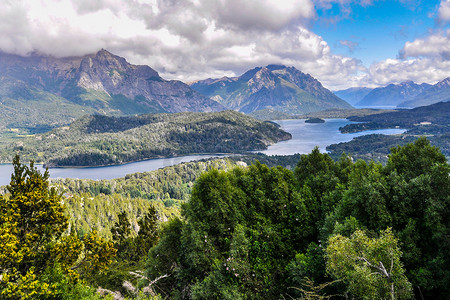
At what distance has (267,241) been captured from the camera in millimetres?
24438

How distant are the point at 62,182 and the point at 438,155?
659 ft

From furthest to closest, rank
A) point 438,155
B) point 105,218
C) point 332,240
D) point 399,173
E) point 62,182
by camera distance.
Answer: point 62,182 → point 105,218 → point 399,173 → point 438,155 → point 332,240

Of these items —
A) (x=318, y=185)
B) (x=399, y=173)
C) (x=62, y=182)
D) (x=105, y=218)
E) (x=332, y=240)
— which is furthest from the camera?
(x=62, y=182)

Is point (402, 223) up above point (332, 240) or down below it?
below

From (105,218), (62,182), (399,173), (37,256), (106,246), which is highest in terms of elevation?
(399,173)

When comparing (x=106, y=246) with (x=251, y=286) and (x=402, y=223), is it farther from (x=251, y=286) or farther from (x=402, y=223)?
(x=402, y=223)

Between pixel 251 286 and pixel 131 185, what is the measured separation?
181369mm

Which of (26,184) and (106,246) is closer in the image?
(26,184)

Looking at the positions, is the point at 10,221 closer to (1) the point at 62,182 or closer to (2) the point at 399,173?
(2) the point at 399,173

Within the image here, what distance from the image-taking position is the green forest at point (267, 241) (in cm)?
1419

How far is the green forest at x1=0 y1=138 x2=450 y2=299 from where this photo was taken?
14.2 m

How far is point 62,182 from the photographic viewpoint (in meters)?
177

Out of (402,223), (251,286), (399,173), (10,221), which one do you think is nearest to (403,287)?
(402,223)

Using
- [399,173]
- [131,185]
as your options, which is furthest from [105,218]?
[399,173]
